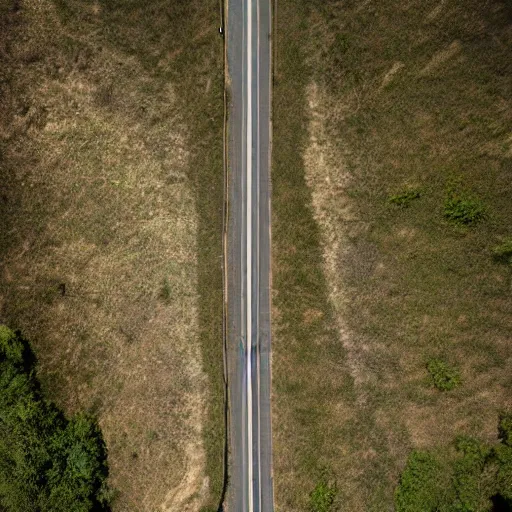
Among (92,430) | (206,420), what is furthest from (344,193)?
(92,430)

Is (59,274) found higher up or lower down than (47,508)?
higher up

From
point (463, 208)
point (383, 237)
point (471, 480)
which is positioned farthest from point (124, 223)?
point (471, 480)

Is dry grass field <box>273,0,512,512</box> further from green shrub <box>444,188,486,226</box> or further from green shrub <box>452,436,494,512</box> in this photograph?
green shrub <box>452,436,494,512</box>

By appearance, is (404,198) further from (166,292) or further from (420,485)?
(420,485)

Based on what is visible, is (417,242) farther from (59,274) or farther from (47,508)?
(47,508)

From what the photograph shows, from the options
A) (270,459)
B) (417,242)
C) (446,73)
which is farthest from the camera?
(270,459)

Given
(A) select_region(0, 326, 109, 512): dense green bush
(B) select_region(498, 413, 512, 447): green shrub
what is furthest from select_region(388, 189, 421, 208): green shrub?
(A) select_region(0, 326, 109, 512): dense green bush

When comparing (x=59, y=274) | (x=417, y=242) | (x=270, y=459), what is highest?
(x=59, y=274)
